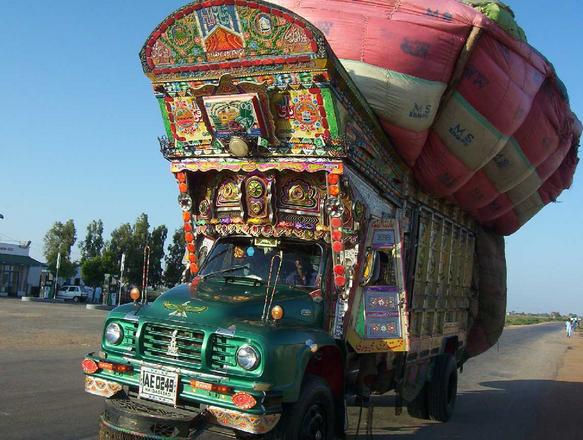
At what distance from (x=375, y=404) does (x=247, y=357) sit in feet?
19.6

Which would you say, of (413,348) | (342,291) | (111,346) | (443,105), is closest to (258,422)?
(111,346)

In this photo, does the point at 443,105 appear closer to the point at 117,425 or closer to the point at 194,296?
the point at 194,296

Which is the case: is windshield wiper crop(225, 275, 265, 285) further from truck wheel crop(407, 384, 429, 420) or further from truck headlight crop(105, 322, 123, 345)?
truck wheel crop(407, 384, 429, 420)

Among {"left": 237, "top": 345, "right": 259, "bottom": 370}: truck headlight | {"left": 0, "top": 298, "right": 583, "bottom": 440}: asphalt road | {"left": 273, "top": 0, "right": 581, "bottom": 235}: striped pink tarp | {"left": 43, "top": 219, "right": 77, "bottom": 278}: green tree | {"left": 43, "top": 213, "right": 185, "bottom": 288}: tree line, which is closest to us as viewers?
{"left": 237, "top": 345, "right": 259, "bottom": 370}: truck headlight

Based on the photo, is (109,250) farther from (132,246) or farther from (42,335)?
(42,335)

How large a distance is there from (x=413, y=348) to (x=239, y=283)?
3230 millimetres

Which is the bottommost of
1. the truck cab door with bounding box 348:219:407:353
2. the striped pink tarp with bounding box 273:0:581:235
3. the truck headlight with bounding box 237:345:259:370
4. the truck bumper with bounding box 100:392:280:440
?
the truck bumper with bounding box 100:392:280:440

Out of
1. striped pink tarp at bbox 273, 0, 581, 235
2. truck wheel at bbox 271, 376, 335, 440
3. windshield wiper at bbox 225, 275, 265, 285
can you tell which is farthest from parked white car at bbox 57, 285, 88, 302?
truck wheel at bbox 271, 376, 335, 440

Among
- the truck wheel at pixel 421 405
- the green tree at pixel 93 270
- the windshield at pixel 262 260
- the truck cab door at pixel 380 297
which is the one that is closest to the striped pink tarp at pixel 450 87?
the truck cab door at pixel 380 297

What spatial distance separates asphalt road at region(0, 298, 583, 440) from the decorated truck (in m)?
0.94

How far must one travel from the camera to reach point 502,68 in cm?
747

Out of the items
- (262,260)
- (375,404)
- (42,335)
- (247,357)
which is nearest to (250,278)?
(262,260)

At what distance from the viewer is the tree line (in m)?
42.4

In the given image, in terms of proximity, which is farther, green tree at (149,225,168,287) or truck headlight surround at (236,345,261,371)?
green tree at (149,225,168,287)
